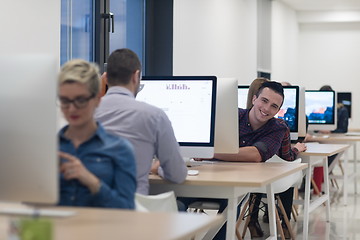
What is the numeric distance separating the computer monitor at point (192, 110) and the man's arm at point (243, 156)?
55cm

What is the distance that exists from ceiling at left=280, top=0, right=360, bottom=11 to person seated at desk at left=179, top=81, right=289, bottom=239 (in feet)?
30.4

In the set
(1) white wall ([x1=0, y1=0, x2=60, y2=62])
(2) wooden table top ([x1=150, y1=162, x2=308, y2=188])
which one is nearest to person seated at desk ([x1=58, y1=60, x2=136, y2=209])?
(2) wooden table top ([x1=150, y1=162, x2=308, y2=188])

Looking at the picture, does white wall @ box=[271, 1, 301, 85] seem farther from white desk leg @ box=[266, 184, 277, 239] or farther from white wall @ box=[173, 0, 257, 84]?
white desk leg @ box=[266, 184, 277, 239]

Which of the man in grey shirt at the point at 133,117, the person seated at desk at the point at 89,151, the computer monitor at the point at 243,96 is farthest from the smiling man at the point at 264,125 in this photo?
the person seated at desk at the point at 89,151

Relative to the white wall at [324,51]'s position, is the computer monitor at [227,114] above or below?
below

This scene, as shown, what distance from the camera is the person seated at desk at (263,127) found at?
14.4ft

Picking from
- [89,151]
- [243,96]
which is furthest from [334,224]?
[89,151]

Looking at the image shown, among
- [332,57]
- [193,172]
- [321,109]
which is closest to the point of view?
[193,172]

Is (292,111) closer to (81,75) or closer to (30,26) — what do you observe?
(30,26)

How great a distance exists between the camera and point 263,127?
4523 mm

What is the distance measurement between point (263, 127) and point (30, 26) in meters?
2.07

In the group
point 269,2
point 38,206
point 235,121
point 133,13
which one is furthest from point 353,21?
point 38,206

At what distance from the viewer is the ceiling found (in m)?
13.5

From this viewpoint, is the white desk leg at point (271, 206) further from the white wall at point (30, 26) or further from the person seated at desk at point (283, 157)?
the white wall at point (30, 26)
